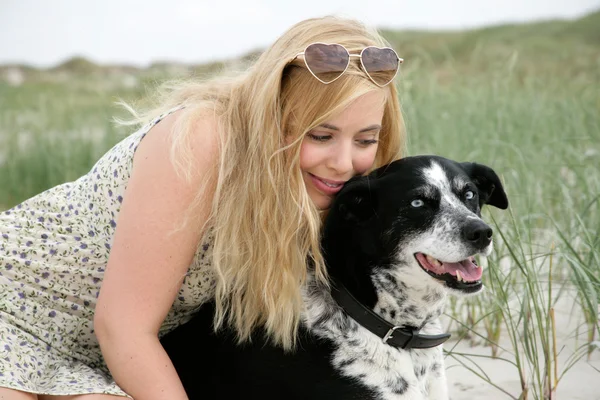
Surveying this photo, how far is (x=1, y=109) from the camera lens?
23.3ft

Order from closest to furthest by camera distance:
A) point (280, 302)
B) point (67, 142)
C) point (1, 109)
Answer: point (280, 302), point (67, 142), point (1, 109)

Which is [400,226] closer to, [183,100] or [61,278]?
[183,100]

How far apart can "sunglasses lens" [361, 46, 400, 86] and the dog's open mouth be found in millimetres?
596

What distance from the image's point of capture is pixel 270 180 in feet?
7.36

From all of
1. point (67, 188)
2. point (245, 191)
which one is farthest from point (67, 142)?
point (245, 191)

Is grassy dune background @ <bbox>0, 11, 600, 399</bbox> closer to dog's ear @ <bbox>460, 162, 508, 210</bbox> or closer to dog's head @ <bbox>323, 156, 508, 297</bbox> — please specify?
dog's ear @ <bbox>460, 162, 508, 210</bbox>

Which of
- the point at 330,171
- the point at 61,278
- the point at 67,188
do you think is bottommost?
the point at 61,278

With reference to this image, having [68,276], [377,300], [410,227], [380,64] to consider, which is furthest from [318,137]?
[68,276]

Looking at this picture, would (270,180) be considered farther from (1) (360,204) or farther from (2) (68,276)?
(2) (68,276)

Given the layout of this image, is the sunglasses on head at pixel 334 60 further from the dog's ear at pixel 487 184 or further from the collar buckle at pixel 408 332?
the collar buckle at pixel 408 332

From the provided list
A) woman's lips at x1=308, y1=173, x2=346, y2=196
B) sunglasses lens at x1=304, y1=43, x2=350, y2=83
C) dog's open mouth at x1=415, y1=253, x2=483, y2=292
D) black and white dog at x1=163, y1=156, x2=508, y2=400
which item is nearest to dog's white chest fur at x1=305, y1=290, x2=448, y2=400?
black and white dog at x1=163, y1=156, x2=508, y2=400

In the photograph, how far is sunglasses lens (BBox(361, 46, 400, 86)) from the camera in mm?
2266

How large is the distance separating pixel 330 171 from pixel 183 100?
60 centimetres

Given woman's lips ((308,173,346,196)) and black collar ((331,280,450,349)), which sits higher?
woman's lips ((308,173,346,196))
